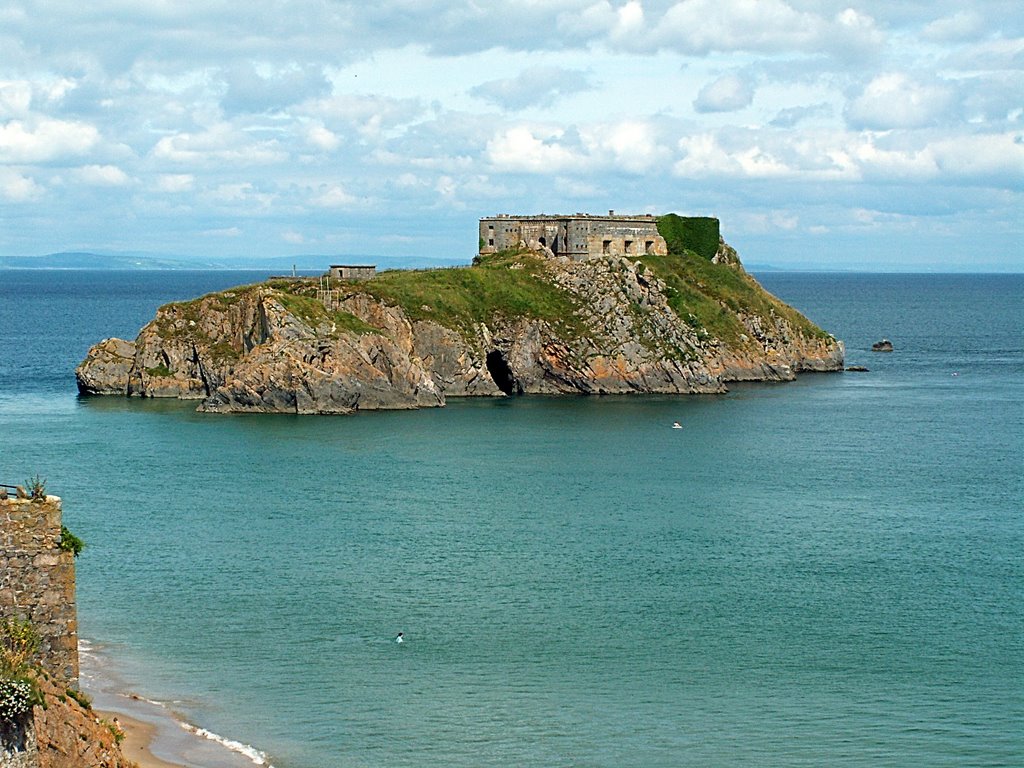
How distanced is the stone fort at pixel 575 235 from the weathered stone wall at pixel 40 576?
129m

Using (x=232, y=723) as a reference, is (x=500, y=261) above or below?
above

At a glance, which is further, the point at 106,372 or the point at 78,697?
the point at 106,372

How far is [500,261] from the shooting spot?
156000mm

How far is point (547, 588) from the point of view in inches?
2438

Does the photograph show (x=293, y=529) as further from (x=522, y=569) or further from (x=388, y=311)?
(x=388, y=311)

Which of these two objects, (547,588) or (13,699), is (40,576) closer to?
(13,699)

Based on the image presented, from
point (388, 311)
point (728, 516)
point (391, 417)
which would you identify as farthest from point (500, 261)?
point (728, 516)

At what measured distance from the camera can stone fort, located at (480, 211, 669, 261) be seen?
161 meters

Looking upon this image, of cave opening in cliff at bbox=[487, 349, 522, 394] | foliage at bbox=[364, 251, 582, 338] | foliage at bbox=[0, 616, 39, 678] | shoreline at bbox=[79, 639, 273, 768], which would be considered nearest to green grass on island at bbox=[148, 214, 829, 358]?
foliage at bbox=[364, 251, 582, 338]

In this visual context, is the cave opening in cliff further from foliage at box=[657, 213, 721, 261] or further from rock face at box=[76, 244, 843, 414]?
foliage at box=[657, 213, 721, 261]

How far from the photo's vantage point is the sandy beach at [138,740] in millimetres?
41000

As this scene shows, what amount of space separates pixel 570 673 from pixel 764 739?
8301mm

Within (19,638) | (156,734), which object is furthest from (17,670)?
(156,734)

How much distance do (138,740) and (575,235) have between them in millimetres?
121850
